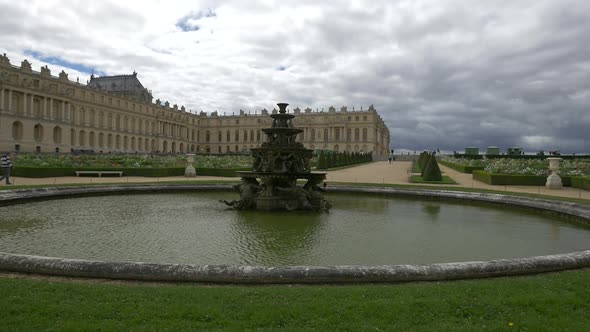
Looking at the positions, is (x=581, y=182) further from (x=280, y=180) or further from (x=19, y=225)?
(x=19, y=225)

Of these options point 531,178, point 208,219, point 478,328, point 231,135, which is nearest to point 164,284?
point 478,328

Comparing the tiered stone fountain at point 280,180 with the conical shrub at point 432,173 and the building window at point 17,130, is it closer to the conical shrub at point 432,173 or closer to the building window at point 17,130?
the conical shrub at point 432,173

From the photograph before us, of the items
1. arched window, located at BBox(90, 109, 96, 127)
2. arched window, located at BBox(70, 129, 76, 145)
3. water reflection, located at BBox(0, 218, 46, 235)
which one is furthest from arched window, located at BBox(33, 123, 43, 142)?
water reflection, located at BBox(0, 218, 46, 235)

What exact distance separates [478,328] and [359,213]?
708 centimetres

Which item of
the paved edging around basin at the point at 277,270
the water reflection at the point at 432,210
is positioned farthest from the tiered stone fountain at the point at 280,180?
the paved edging around basin at the point at 277,270

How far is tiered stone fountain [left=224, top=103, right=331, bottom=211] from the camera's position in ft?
35.1

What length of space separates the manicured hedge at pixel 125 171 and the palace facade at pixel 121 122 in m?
34.2

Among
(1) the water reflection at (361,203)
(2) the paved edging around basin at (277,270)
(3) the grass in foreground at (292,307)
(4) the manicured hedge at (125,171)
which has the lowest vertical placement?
(1) the water reflection at (361,203)

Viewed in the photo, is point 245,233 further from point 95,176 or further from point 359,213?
point 95,176

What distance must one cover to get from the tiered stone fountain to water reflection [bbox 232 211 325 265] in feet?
1.55

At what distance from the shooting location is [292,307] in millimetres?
3361

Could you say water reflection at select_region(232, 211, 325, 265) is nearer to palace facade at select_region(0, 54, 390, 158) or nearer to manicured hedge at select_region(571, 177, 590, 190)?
manicured hedge at select_region(571, 177, 590, 190)

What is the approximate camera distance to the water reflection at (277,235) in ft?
18.7

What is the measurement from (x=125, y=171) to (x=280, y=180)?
13.8 metres
